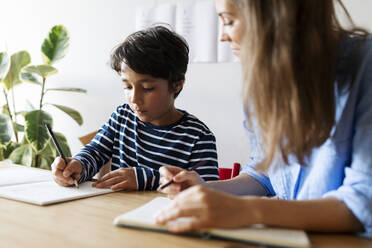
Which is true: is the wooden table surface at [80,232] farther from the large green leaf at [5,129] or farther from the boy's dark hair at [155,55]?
the large green leaf at [5,129]

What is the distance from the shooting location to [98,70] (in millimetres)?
2738

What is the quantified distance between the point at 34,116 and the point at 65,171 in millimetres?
1559

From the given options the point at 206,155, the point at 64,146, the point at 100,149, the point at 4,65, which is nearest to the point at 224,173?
the point at 206,155

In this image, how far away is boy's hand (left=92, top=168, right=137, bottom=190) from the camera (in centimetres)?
105

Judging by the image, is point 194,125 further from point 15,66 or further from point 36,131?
point 15,66

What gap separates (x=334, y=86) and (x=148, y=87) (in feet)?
2.21

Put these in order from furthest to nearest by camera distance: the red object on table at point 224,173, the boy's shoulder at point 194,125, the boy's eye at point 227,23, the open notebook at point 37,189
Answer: the red object on table at point 224,173 → the boy's shoulder at point 194,125 → the open notebook at point 37,189 → the boy's eye at point 227,23

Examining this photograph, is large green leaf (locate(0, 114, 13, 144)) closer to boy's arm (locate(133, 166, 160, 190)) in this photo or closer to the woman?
boy's arm (locate(133, 166, 160, 190))

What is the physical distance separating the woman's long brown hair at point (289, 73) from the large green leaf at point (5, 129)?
2316 mm

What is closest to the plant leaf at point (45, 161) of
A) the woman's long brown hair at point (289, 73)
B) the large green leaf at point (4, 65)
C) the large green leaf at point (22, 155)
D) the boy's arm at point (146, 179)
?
the large green leaf at point (22, 155)

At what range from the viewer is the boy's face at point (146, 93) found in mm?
1263

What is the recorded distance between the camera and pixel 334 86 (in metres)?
0.72

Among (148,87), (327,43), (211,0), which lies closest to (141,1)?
(211,0)

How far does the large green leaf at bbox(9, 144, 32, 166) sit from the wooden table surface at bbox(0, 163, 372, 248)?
1.77m
